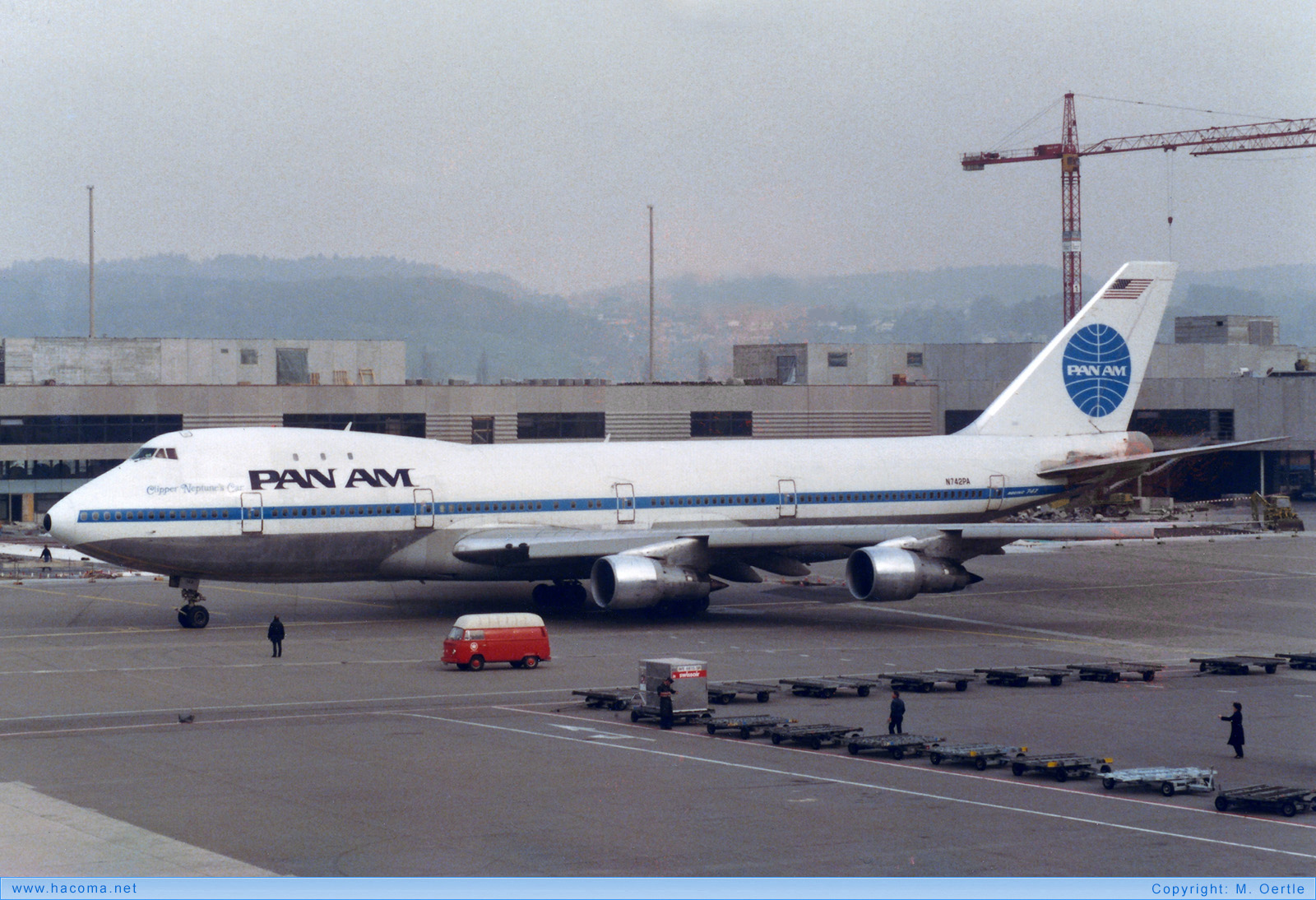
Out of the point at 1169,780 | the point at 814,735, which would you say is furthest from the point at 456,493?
the point at 1169,780

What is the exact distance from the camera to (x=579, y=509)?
52.4 m

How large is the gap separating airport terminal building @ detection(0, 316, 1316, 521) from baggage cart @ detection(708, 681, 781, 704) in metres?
32.4

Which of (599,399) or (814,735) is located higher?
(599,399)

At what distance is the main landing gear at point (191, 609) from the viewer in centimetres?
4934

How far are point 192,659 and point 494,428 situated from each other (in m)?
45.6

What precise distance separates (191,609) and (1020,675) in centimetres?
A: 2670

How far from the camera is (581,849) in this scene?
21750 millimetres

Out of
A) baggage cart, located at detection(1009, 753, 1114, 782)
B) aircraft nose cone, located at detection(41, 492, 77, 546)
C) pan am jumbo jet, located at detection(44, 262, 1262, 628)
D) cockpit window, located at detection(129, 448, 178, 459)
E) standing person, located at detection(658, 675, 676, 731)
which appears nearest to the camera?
baggage cart, located at detection(1009, 753, 1114, 782)

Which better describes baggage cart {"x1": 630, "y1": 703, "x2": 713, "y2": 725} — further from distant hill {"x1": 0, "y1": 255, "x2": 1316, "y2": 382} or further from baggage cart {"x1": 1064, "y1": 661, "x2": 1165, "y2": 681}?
distant hill {"x1": 0, "y1": 255, "x2": 1316, "y2": 382}

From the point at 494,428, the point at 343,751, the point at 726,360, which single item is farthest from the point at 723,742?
the point at 726,360

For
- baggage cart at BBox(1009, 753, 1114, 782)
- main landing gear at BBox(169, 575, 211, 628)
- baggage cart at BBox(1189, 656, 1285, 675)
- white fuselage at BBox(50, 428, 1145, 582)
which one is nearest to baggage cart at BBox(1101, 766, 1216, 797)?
baggage cart at BBox(1009, 753, 1114, 782)

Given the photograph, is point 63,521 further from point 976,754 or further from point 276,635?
point 976,754

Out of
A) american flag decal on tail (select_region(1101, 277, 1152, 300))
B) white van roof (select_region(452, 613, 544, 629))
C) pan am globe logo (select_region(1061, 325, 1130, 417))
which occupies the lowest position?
white van roof (select_region(452, 613, 544, 629))

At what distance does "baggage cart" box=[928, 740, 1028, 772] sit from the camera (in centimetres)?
2838
